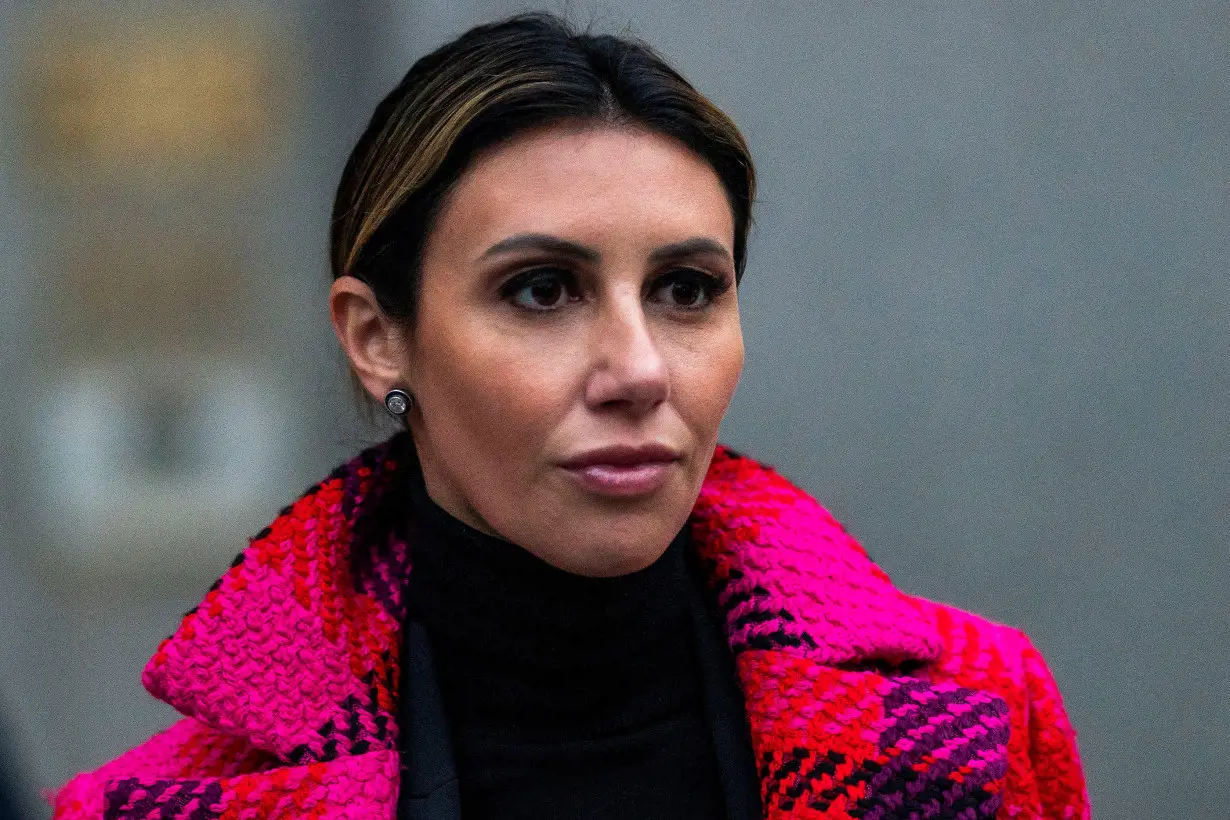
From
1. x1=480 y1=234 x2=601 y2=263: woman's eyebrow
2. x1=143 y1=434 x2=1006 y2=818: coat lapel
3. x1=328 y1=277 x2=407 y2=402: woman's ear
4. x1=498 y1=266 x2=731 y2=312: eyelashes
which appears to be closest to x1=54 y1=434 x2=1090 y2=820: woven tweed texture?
x1=143 y1=434 x2=1006 y2=818: coat lapel

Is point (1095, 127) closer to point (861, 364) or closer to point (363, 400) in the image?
point (861, 364)

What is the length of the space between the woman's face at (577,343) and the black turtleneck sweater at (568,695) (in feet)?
0.34

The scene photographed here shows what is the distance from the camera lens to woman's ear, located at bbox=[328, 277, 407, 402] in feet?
7.36

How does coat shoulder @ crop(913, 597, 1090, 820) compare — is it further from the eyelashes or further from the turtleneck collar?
the eyelashes

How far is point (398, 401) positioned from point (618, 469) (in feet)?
1.41

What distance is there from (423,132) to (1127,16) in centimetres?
200

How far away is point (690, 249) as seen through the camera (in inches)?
81.6

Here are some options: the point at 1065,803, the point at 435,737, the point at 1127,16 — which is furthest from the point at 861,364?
the point at 435,737

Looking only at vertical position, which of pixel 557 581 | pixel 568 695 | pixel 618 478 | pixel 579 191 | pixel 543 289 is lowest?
pixel 568 695

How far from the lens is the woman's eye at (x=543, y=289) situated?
2.03 metres

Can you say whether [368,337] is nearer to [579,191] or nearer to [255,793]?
[579,191]

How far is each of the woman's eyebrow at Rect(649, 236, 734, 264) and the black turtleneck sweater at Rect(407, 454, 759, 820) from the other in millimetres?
482

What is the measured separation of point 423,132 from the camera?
7.09 ft

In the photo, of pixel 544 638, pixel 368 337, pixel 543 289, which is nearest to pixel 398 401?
pixel 368 337
